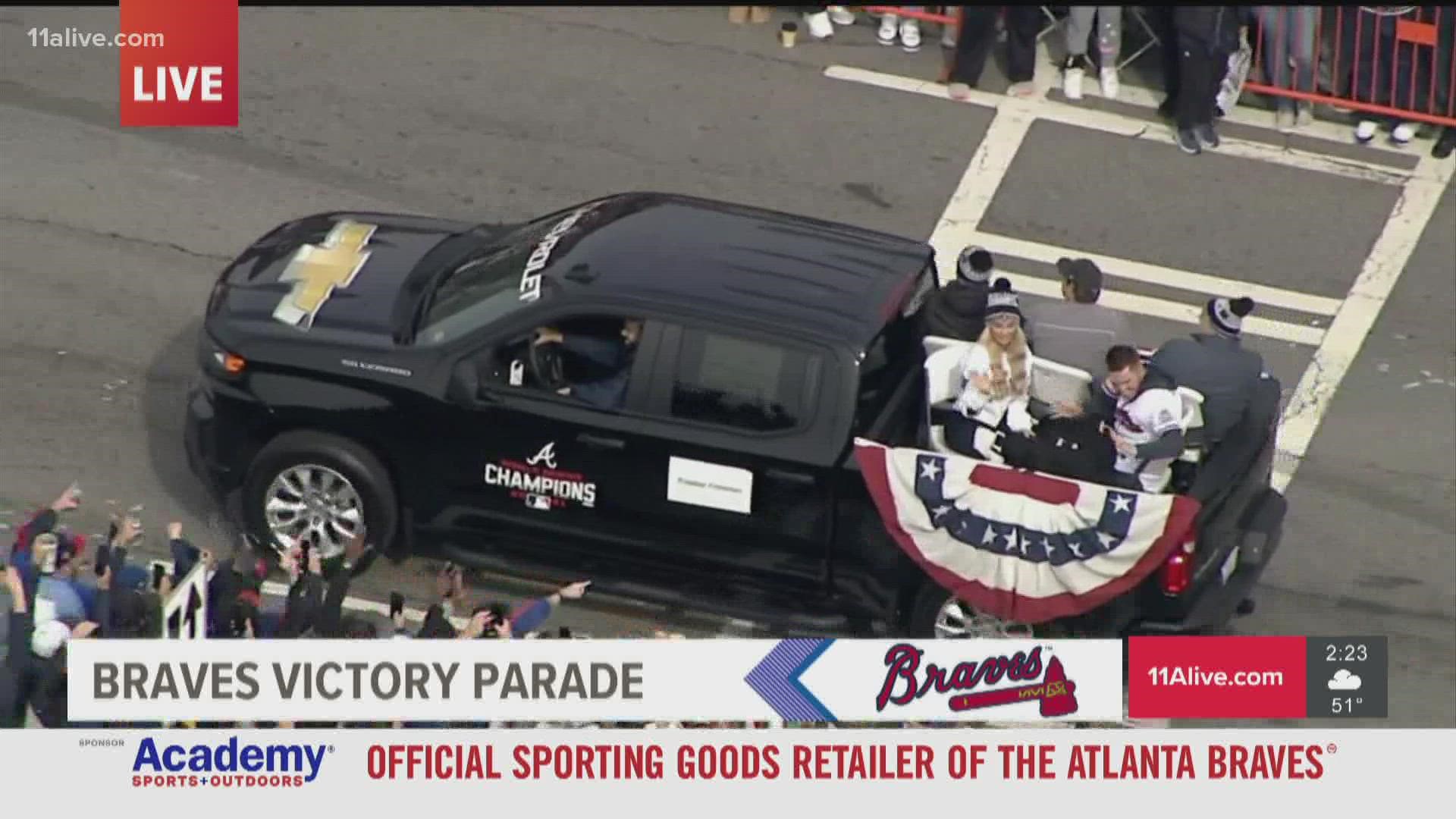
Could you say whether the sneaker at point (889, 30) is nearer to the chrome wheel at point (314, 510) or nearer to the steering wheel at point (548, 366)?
the steering wheel at point (548, 366)

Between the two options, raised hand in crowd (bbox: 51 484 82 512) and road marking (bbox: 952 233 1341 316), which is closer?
raised hand in crowd (bbox: 51 484 82 512)

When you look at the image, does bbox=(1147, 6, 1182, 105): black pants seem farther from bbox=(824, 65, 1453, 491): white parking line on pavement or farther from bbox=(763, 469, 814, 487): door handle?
bbox=(763, 469, 814, 487): door handle

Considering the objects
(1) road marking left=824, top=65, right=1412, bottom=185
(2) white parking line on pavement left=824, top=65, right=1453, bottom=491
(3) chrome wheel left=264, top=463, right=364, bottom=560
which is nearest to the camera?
(3) chrome wheel left=264, top=463, right=364, bottom=560

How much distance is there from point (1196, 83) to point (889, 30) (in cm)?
223

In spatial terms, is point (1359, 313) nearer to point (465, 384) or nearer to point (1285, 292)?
point (1285, 292)

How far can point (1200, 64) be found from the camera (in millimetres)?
17578

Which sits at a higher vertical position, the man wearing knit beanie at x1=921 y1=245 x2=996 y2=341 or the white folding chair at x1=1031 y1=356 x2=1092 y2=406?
the man wearing knit beanie at x1=921 y1=245 x2=996 y2=341

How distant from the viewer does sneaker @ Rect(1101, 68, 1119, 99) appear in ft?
59.9

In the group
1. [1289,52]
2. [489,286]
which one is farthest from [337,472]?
[1289,52]

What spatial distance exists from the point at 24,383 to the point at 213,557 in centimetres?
205

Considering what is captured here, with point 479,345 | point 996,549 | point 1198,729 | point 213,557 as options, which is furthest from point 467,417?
point 1198,729

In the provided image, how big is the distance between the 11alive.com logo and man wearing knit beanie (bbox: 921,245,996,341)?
612cm

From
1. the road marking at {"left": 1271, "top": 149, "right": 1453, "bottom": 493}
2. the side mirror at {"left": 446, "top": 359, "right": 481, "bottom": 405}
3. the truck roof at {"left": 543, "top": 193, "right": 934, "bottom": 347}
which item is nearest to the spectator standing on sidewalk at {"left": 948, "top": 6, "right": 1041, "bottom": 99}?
the road marking at {"left": 1271, "top": 149, "right": 1453, "bottom": 493}

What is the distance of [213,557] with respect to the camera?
13.3 metres
